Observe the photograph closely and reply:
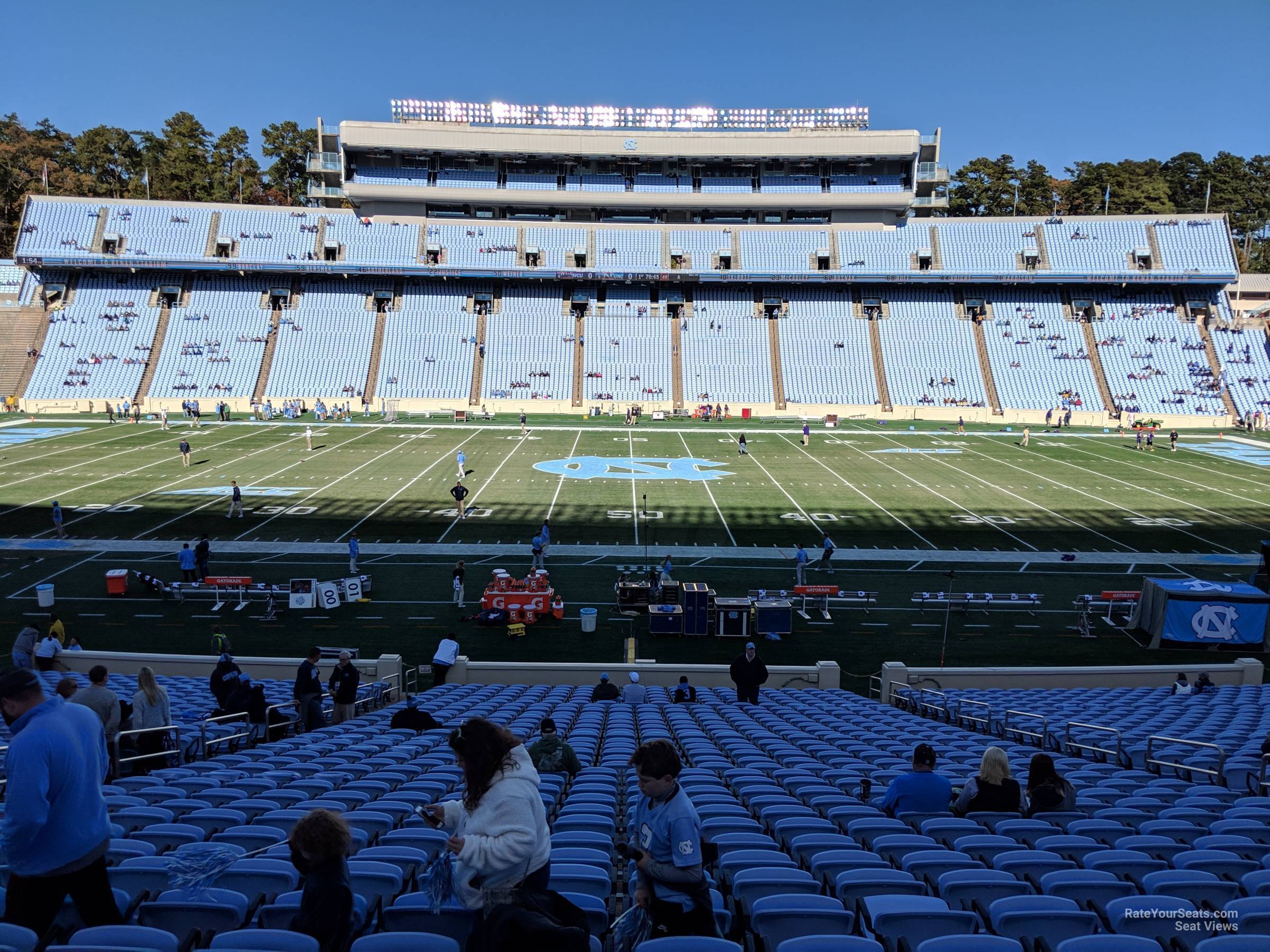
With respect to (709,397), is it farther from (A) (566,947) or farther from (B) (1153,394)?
(A) (566,947)

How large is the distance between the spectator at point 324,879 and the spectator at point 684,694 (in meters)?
10.9

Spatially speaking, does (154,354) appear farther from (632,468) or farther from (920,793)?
(920,793)

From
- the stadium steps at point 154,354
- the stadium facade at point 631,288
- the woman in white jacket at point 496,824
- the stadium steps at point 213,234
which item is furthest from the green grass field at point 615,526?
the stadium steps at point 213,234

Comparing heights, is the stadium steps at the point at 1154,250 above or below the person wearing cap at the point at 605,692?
above

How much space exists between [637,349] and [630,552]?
42.5m

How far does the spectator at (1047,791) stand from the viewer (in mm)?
6938

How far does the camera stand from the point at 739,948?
11.5ft

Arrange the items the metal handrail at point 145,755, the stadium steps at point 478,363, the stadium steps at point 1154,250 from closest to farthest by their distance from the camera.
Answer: the metal handrail at point 145,755 → the stadium steps at point 478,363 → the stadium steps at point 1154,250

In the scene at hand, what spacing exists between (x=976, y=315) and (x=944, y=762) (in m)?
68.9

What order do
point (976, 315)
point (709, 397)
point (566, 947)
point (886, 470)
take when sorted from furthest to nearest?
point (976, 315) < point (709, 397) < point (886, 470) < point (566, 947)

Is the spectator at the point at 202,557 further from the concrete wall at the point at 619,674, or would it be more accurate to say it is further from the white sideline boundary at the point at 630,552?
the concrete wall at the point at 619,674

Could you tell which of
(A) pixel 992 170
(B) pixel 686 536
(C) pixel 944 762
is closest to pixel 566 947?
(C) pixel 944 762

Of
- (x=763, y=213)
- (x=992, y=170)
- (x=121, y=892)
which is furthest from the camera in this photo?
(x=992, y=170)

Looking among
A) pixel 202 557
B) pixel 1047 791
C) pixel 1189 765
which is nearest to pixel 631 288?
pixel 202 557
